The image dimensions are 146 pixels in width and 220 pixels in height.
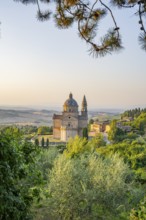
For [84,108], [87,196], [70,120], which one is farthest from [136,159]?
[84,108]

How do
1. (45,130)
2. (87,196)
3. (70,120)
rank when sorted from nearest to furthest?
(87,196) → (70,120) → (45,130)

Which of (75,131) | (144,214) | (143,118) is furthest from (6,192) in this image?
(143,118)

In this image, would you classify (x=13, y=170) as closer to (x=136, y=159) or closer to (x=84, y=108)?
(x=136, y=159)

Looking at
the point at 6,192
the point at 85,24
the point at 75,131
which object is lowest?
the point at 75,131

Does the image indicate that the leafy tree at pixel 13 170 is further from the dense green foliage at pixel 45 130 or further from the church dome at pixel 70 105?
the dense green foliage at pixel 45 130

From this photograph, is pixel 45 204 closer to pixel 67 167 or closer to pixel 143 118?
pixel 67 167

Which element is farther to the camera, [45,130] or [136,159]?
[45,130]

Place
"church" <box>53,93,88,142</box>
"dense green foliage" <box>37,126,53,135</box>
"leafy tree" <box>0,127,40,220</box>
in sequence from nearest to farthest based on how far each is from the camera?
"leafy tree" <box>0,127,40,220</box>, "church" <box>53,93,88,142</box>, "dense green foliage" <box>37,126,53,135</box>

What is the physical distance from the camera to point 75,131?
52.3m

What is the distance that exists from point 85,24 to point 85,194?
6511mm

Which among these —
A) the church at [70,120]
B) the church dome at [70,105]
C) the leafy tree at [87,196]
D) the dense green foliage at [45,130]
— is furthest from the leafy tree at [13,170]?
the dense green foliage at [45,130]

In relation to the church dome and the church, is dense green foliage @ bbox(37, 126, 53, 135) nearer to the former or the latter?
the church

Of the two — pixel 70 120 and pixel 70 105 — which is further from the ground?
pixel 70 105

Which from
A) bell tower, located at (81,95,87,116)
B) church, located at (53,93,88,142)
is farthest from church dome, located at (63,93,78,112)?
bell tower, located at (81,95,87,116)
